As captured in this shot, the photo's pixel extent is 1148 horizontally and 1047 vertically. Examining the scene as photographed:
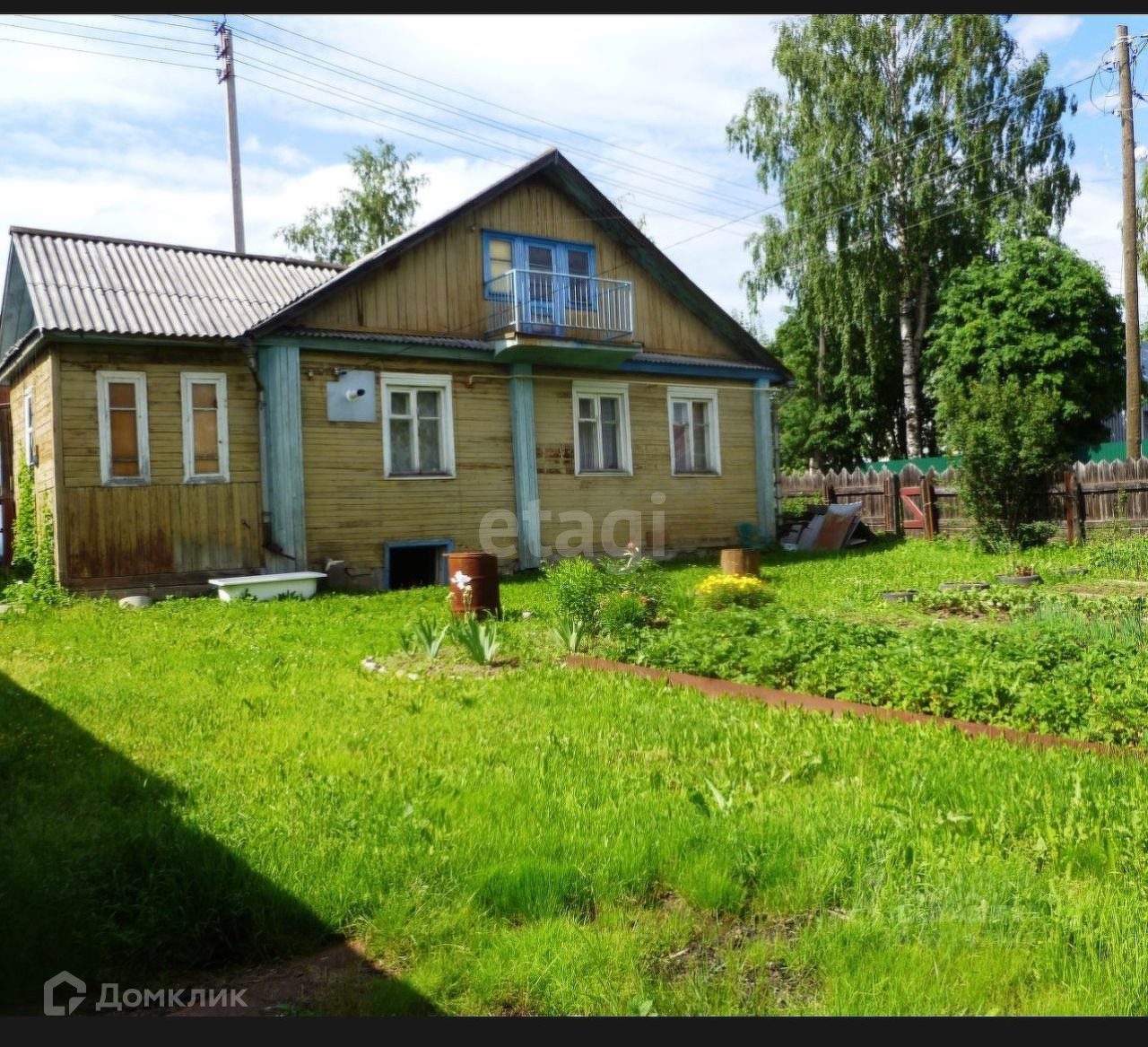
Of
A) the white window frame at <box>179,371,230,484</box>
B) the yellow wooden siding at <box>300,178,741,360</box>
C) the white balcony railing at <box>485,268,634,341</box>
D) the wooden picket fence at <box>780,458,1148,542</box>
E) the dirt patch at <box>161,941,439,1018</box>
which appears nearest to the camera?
the dirt patch at <box>161,941,439,1018</box>

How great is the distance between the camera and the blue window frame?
56.2 ft

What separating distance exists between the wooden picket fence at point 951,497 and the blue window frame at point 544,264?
8.13 m

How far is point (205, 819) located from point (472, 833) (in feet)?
3.85

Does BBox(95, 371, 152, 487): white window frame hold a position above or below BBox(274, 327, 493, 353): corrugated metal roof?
below

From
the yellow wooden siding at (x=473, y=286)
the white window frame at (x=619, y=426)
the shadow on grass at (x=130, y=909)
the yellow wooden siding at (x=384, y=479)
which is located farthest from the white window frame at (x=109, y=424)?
the shadow on grass at (x=130, y=909)

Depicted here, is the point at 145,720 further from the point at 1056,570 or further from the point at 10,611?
the point at 1056,570

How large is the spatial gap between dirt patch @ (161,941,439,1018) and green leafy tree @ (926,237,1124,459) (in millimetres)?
25904

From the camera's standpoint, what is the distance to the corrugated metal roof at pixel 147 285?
44.3 ft

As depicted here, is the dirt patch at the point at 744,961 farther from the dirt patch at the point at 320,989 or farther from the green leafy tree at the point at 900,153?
the green leafy tree at the point at 900,153

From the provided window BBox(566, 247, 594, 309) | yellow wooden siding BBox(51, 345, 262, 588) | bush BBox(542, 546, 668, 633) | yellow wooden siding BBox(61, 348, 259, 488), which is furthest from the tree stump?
yellow wooden siding BBox(61, 348, 259, 488)

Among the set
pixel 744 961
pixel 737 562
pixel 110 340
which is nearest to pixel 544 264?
pixel 737 562

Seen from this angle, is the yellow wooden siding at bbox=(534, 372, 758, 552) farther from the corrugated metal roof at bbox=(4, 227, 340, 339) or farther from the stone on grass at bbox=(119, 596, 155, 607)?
the stone on grass at bbox=(119, 596, 155, 607)

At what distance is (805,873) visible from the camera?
3.40m

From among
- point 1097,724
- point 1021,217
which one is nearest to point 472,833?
point 1097,724
